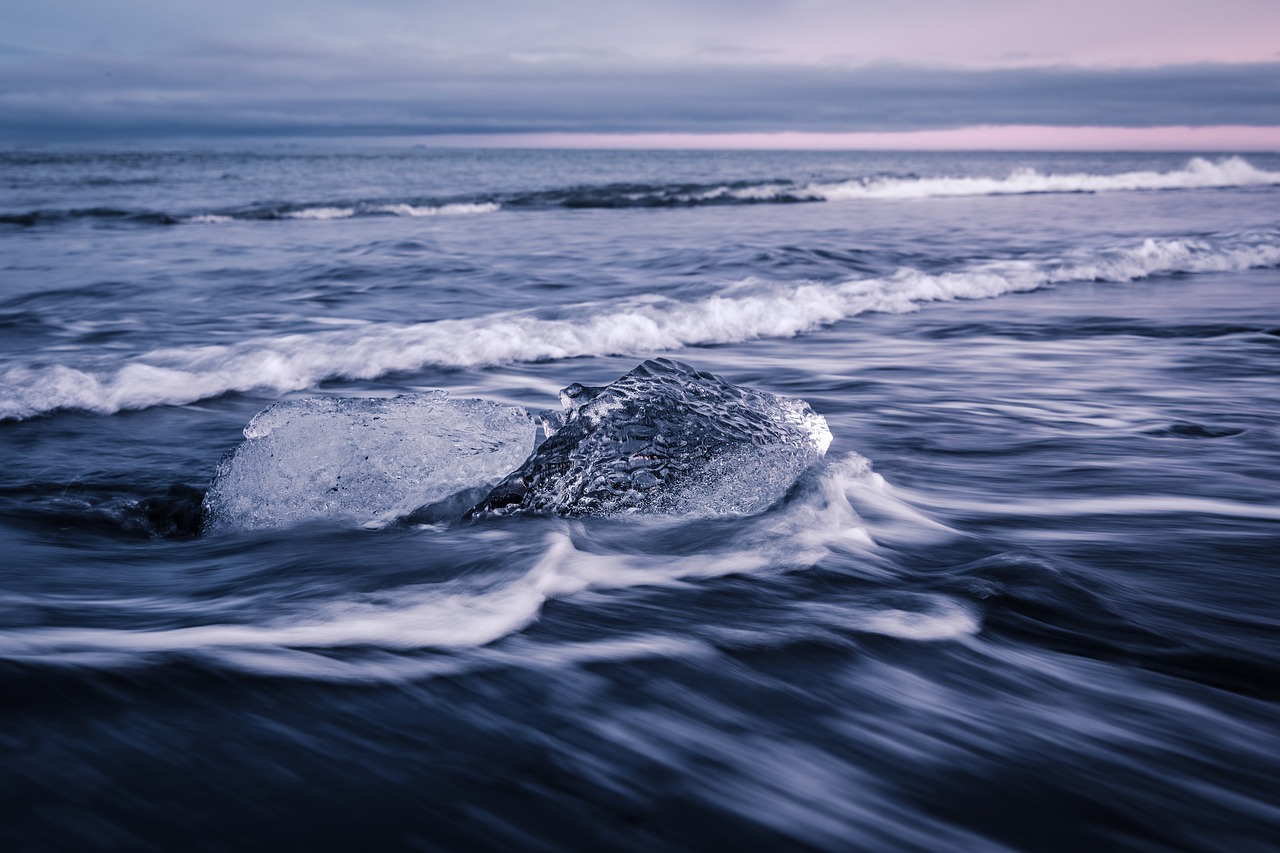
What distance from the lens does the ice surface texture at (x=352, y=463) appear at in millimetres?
2980

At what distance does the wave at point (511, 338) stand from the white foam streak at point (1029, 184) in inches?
738

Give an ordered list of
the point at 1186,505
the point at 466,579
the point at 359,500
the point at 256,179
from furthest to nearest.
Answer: the point at 256,179, the point at 1186,505, the point at 359,500, the point at 466,579

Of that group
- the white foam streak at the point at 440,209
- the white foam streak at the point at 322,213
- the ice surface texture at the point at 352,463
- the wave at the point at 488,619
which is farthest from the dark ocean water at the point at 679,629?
the white foam streak at the point at 440,209

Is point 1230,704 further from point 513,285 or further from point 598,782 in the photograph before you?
point 513,285

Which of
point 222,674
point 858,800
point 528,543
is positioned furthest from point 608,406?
point 858,800

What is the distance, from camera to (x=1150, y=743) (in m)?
1.81

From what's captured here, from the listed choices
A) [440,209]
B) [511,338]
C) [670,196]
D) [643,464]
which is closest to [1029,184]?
[670,196]

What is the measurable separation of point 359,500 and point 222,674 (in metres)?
1.04

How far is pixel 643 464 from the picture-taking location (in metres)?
2.99

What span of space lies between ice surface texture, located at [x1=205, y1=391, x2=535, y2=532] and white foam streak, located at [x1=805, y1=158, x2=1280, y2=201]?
2581 cm

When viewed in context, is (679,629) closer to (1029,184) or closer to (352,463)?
(352,463)

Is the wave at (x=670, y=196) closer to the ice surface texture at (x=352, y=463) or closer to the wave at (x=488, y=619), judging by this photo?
the ice surface texture at (x=352, y=463)

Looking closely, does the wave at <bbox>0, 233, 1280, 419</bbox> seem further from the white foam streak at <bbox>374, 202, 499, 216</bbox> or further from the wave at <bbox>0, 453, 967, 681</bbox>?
the white foam streak at <bbox>374, 202, 499, 216</bbox>

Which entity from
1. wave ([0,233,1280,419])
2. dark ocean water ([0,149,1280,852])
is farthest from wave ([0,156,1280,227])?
dark ocean water ([0,149,1280,852])
